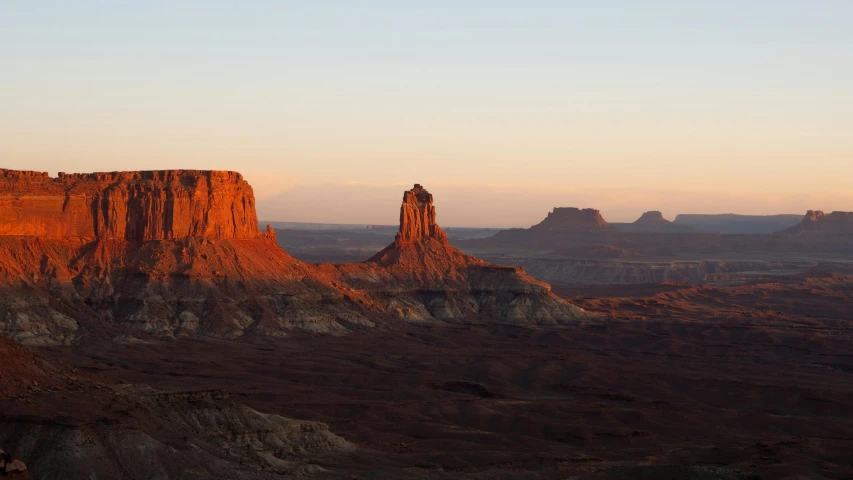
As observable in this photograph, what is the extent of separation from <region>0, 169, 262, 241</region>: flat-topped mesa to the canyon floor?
794 inches

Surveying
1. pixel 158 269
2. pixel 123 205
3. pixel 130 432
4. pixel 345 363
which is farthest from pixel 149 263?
pixel 130 432

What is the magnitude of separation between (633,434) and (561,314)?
7638cm

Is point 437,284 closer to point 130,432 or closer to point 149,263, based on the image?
point 149,263

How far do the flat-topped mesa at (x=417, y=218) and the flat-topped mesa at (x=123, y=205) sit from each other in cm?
3127

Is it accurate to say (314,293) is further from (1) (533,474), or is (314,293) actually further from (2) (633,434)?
(1) (533,474)

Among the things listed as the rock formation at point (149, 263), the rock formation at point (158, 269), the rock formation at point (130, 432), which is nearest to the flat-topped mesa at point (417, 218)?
the rock formation at point (158, 269)

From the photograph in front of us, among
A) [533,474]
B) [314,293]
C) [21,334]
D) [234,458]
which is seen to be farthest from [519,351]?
[234,458]

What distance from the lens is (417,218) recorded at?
17025cm

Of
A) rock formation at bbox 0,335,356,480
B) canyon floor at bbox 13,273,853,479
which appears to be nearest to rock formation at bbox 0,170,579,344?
canyon floor at bbox 13,273,853,479

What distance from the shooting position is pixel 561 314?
A: 162500 mm

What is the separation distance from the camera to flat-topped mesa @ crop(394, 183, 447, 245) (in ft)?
554

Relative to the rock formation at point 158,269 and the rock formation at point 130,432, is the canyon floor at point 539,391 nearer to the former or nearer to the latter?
the rock formation at point 130,432

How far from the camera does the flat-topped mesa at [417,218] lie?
169 m

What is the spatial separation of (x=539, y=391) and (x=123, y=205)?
5619 cm
